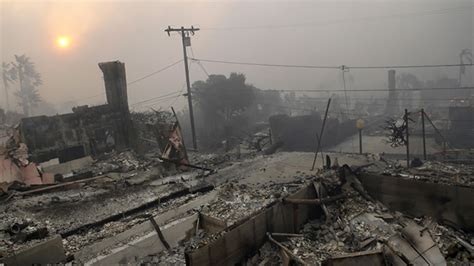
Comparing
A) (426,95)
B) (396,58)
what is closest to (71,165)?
(426,95)

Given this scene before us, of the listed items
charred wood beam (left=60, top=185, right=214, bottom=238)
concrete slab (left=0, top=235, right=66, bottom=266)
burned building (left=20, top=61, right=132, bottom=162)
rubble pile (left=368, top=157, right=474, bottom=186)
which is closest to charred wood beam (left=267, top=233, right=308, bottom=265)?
charred wood beam (left=60, top=185, right=214, bottom=238)

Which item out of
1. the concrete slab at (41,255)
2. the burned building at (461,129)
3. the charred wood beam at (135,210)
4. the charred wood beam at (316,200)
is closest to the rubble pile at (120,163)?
the charred wood beam at (135,210)

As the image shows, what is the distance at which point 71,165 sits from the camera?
15.3 metres

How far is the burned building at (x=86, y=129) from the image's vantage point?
17359 millimetres

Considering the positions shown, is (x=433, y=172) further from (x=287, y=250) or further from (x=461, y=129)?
(x=461, y=129)

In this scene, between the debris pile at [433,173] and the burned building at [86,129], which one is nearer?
the debris pile at [433,173]

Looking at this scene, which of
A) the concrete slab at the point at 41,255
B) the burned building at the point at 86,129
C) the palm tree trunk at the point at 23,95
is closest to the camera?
the concrete slab at the point at 41,255

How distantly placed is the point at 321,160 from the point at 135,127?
1125 cm

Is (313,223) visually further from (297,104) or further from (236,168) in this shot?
(297,104)

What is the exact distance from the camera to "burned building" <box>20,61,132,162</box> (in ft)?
57.0

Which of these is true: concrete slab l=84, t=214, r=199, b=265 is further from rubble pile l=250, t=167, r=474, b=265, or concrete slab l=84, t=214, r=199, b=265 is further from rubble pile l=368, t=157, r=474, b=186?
rubble pile l=368, t=157, r=474, b=186

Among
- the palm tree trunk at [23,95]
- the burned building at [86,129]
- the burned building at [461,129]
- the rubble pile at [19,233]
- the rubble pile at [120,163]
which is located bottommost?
the burned building at [461,129]

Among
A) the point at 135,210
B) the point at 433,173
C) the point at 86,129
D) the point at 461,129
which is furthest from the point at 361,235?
the point at 461,129

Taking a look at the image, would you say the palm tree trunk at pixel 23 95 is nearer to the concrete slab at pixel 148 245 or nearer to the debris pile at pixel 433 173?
the concrete slab at pixel 148 245
